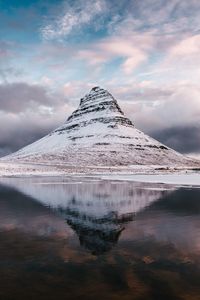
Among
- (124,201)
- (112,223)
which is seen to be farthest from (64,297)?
(124,201)

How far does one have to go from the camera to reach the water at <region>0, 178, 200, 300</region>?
939cm

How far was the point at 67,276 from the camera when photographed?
1043cm

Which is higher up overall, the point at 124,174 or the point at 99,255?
the point at 124,174

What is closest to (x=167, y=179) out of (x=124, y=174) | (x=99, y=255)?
(x=124, y=174)

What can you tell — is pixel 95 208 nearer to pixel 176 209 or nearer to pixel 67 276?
pixel 176 209

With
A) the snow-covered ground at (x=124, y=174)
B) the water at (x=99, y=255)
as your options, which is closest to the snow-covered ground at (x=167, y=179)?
the snow-covered ground at (x=124, y=174)

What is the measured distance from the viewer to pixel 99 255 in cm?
1286

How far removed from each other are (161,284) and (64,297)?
2754 millimetres

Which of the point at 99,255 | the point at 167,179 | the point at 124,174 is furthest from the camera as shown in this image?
the point at 124,174

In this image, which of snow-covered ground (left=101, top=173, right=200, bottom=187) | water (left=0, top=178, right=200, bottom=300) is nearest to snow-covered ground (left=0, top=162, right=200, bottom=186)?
snow-covered ground (left=101, top=173, right=200, bottom=187)

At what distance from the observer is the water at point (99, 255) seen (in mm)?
9391

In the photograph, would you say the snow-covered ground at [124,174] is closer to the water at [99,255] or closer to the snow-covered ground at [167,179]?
the snow-covered ground at [167,179]

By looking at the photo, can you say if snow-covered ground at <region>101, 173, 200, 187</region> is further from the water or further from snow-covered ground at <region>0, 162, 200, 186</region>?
the water

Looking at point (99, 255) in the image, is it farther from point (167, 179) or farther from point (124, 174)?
point (124, 174)
